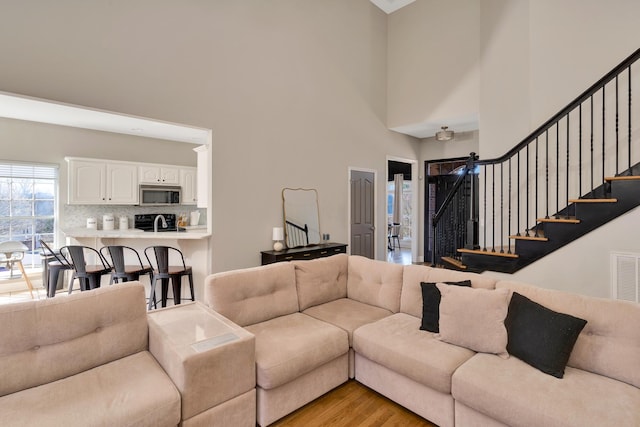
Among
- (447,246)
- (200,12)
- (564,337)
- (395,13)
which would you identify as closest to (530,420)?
(564,337)

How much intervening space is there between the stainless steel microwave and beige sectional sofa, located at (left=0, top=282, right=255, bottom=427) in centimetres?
456

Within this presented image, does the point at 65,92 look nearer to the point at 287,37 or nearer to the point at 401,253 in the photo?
the point at 287,37

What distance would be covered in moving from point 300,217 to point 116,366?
3516 millimetres

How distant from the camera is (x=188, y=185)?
6828 millimetres

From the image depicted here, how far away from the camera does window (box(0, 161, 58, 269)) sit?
16.5 feet

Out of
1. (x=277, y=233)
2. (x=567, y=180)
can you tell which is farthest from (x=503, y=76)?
(x=277, y=233)

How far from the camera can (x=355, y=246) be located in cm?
621

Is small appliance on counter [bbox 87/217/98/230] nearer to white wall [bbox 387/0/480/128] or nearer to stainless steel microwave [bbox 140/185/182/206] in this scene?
stainless steel microwave [bbox 140/185/182/206]

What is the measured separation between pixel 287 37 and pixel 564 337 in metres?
4.97

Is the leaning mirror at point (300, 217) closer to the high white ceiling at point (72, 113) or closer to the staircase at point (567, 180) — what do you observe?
the high white ceiling at point (72, 113)

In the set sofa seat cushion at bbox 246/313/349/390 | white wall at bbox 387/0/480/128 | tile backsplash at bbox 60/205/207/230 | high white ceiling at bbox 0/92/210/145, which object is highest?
white wall at bbox 387/0/480/128

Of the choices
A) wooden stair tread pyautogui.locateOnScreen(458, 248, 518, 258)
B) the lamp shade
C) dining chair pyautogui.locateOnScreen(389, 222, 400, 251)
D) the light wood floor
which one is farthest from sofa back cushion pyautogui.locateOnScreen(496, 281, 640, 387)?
dining chair pyautogui.locateOnScreen(389, 222, 400, 251)

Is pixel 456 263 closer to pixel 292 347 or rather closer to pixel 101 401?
pixel 292 347

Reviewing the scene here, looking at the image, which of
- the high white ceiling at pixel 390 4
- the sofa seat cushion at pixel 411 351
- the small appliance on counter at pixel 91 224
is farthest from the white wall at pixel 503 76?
the small appliance on counter at pixel 91 224
